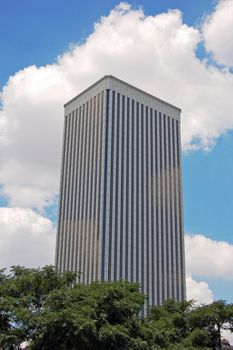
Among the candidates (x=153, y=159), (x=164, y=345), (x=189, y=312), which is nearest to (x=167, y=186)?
(x=153, y=159)

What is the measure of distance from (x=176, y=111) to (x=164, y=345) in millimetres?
96506

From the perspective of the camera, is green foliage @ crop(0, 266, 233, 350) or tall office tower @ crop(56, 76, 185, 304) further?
tall office tower @ crop(56, 76, 185, 304)

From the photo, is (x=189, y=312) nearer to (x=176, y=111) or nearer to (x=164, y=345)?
(x=164, y=345)

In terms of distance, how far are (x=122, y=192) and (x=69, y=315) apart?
266 ft

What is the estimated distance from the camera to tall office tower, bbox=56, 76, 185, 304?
111m

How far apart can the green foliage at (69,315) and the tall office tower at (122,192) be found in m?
68.1

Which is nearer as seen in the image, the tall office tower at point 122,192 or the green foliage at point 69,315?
the green foliage at point 69,315

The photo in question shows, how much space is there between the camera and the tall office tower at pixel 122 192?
364ft

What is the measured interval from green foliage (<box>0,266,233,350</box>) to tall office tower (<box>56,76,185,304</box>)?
68072mm

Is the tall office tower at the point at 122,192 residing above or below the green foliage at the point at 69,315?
above

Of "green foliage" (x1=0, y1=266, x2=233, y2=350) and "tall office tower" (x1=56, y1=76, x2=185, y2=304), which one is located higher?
"tall office tower" (x1=56, y1=76, x2=185, y2=304)

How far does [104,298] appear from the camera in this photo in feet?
120

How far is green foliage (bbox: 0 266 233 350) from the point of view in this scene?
3406 cm

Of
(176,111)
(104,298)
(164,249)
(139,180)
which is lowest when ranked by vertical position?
(104,298)
